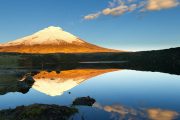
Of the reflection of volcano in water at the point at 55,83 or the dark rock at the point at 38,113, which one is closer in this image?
the dark rock at the point at 38,113

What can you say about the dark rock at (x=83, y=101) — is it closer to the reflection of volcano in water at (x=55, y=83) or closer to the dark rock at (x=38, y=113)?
the dark rock at (x=38, y=113)

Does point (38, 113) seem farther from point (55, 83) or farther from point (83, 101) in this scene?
point (55, 83)

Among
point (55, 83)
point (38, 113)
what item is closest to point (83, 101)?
point (38, 113)

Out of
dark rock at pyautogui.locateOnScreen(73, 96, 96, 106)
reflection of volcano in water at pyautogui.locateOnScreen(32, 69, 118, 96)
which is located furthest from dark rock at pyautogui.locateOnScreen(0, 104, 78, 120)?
reflection of volcano in water at pyautogui.locateOnScreen(32, 69, 118, 96)

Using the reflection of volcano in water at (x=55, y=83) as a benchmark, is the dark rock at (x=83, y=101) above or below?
above

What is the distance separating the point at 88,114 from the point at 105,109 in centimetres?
434

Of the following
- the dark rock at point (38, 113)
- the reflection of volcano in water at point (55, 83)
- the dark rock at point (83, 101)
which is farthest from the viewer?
the reflection of volcano in water at point (55, 83)

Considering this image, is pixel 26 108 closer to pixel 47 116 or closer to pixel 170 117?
pixel 47 116

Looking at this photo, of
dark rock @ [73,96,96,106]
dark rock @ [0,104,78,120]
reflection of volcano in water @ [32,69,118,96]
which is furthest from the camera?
reflection of volcano in water @ [32,69,118,96]

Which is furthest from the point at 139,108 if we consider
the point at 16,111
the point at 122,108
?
the point at 16,111

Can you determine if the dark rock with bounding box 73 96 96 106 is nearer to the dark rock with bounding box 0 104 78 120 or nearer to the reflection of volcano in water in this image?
the dark rock with bounding box 0 104 78 120

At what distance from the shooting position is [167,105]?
4300 cm

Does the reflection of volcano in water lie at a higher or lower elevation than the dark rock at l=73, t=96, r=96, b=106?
lower

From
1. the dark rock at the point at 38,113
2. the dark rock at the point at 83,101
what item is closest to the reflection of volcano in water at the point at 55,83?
the dark rock at the point at 83,101
